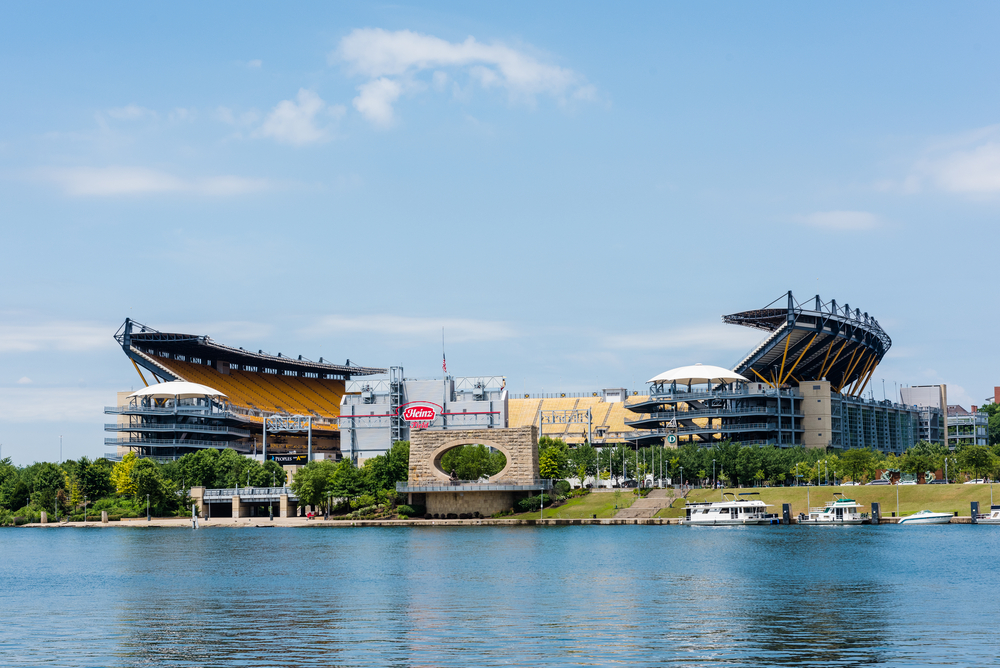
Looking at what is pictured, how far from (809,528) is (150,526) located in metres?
94.7

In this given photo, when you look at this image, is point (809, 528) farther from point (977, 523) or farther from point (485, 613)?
point (485, 613)

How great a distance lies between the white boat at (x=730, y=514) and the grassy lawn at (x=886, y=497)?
555 cm

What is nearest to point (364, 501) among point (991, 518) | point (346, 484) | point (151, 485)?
point (346, 484)

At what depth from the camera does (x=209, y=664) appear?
42.2 m

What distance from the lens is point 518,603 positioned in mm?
60094

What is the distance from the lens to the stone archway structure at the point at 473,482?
162m

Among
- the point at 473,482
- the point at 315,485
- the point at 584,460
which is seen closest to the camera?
the point at 473,482

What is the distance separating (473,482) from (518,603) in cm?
10442

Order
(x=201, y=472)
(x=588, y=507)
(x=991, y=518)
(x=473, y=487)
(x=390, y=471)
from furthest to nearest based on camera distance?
(x=201, y=472)
(x=390, y=471)
(x=473, y=487)
(x=588, y=507)
(x=991, y=518)

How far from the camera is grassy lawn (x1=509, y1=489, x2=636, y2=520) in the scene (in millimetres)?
152750

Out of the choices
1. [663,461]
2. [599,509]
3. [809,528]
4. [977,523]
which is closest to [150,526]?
[599,509]

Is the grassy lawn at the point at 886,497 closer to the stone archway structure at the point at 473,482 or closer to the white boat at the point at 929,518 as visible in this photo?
the white boat at the point at 929,518

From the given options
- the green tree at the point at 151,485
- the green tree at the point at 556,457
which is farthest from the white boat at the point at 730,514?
the green tree at the point at 151,485

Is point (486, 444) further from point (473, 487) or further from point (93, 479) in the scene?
point (93, 479)
